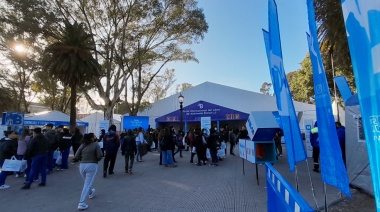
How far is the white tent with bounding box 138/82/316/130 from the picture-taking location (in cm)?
3225

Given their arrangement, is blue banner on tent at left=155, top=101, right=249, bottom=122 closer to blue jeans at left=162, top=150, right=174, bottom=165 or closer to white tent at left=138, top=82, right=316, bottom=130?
white tent at left=138, top=82, right=316, bottom=130

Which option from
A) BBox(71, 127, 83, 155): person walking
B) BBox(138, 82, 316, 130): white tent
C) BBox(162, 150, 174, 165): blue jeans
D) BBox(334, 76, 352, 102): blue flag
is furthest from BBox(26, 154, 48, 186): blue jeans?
BBox(138, 82, 316, 130): white tent

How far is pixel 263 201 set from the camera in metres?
6.36

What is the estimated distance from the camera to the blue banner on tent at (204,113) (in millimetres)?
32094

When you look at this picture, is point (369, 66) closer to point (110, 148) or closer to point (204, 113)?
point (110, 148)

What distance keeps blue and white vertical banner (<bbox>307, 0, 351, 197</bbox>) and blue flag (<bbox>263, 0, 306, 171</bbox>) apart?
1066 millimetres

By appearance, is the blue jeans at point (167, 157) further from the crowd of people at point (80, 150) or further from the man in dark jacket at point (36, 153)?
the man in dark jacket at point (36, 153)

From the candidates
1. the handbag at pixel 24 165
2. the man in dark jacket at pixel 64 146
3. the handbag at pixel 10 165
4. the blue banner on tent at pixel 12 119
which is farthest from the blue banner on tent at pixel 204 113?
the handbag at pixel 10 165

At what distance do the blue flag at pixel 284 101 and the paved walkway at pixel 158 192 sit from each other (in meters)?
1.61

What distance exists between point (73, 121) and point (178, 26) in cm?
1207

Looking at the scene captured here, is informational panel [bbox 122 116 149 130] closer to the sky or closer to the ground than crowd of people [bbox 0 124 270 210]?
closer to the sky

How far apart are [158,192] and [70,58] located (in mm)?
14218

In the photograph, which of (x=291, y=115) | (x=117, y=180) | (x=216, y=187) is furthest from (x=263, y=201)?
(x=117, y=180)

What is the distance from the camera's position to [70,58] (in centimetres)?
1820
